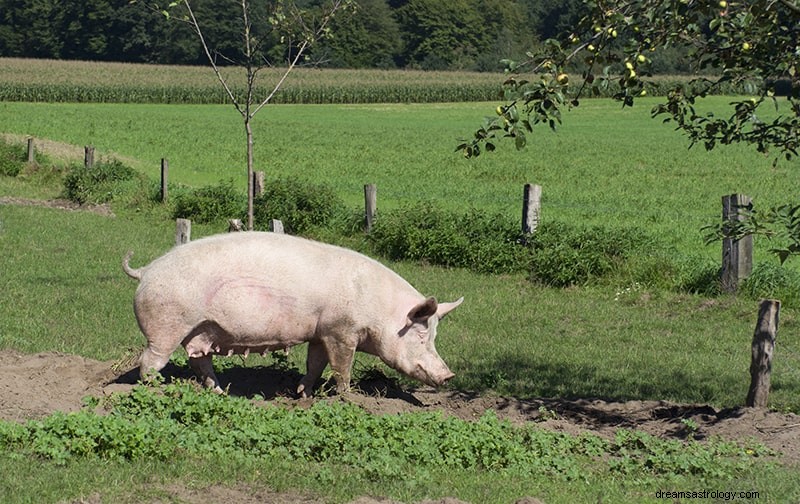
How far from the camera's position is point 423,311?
1038cm

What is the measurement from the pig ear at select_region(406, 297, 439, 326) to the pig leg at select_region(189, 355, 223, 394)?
6.19 feet

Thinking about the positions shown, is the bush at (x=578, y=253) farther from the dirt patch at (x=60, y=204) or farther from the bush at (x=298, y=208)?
the dirt patch at (x=60, y=204)

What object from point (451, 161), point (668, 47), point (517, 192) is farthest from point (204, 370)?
point (451, 161)

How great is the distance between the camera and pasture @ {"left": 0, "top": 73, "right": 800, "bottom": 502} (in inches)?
473

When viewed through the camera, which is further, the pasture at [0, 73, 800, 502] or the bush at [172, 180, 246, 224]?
the bush at [172, 180, 246, 224]

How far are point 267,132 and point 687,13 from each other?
4676 centimetres

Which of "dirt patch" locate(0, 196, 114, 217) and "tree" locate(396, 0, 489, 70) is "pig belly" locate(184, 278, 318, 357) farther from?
"tree" locate(396, 0, 489, 70)

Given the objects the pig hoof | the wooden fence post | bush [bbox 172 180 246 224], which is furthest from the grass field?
the pig hoof

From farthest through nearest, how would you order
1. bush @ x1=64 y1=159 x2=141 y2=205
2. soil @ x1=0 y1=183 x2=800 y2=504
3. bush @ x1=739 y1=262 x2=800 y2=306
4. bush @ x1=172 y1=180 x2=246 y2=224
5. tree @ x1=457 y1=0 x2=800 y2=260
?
bush @ x1=64 y1=159 x2=141 y2=205 → bush @ x1=172 y1=180 x2=246 y2=224 → bush @ x1=739 y1=262 x2=800 y2=306 → soil @ x1=0 y1=183 x2=800 y2=504 → tree @ x1=457 y1=0 x2=800 y2=260

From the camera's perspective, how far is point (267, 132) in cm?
5531

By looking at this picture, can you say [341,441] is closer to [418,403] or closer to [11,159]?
[418,403]

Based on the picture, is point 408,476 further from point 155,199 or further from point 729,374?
point 155,199

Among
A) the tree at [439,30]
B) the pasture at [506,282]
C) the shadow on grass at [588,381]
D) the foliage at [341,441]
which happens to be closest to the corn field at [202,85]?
the pasture at [506,282]

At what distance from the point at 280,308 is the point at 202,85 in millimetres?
82124
